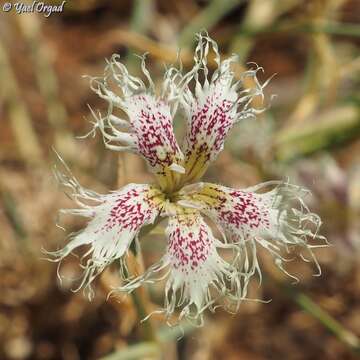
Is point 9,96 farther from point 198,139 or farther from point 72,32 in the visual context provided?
point 198,139

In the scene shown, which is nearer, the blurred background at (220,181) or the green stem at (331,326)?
the green stem at (331,326)

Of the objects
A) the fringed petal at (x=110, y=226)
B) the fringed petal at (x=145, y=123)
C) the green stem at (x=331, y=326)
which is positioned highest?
the fringed petal at (x=145, y=123)

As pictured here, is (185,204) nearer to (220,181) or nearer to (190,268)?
(190,268)

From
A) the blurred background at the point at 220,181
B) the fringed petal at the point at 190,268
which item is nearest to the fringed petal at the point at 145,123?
the fringed petal at the point at 190,268

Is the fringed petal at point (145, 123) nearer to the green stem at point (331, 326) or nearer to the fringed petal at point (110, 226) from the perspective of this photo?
the fringed petal at point (110, 226)

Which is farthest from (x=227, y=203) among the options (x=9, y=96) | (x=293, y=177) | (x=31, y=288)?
(x=9, y=96)

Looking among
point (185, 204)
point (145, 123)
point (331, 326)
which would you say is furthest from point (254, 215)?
point (331, 326)

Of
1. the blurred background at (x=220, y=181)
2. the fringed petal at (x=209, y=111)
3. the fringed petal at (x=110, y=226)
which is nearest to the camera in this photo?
the fringed petal at (x=110, y=226)
